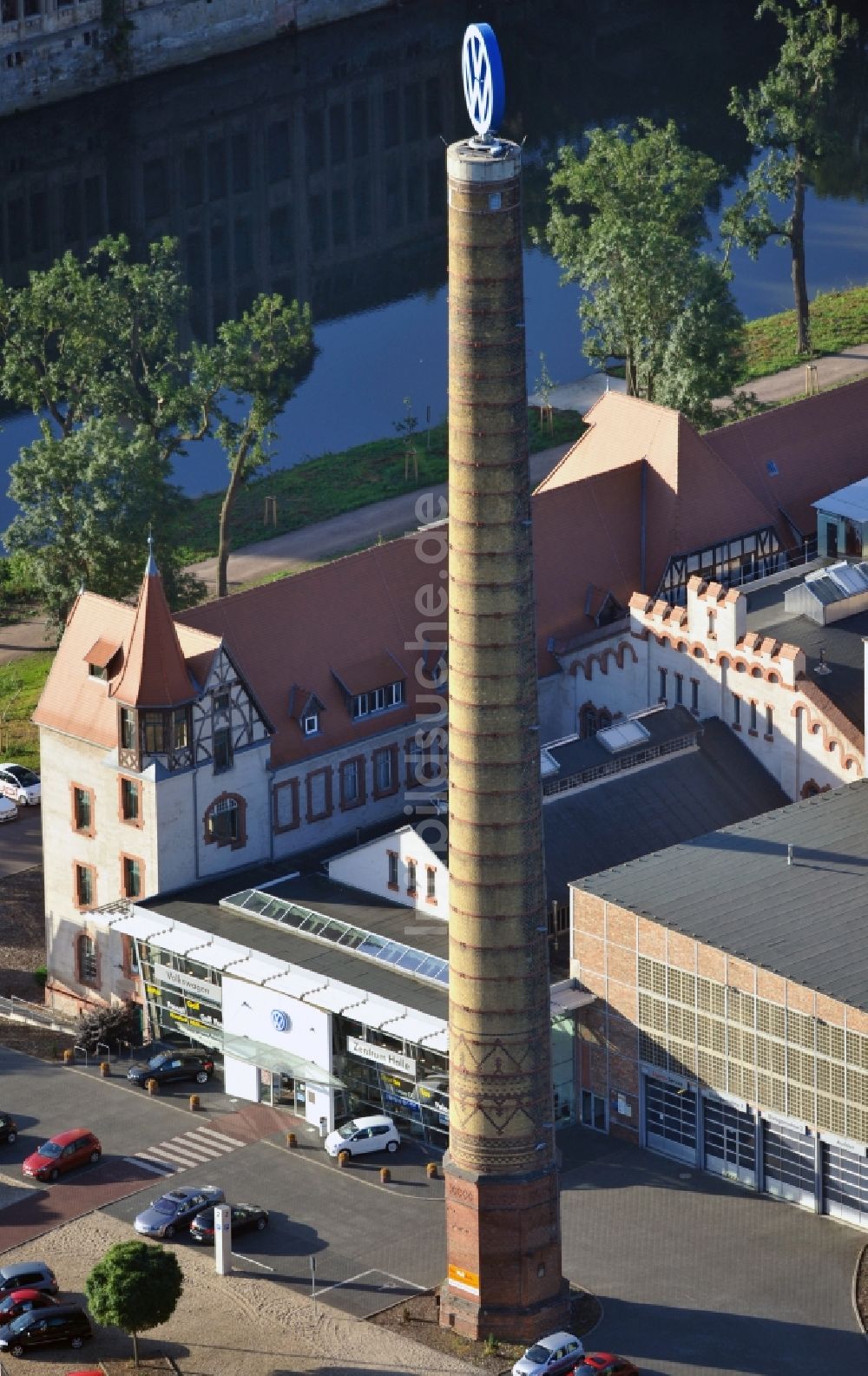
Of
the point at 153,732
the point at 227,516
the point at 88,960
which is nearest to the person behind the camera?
the point at 153,732

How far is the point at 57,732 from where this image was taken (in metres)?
133

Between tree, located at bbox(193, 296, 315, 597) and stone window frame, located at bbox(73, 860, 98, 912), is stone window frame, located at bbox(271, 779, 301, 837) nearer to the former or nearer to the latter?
stone window frame, located at bbox(73, 860, 98, 912)


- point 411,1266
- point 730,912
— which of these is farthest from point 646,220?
point 411,1266

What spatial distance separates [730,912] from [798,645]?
822 inches

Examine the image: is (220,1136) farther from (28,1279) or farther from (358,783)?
(358,783)

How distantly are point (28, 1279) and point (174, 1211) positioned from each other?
691cm

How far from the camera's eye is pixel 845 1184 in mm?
115062

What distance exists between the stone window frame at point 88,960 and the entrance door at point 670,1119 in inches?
994

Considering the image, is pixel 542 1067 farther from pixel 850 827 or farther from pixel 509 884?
pixel 850 827

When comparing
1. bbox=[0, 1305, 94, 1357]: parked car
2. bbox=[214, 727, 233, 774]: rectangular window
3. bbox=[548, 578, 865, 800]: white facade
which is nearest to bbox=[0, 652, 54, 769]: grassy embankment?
bbox=[214, 727, 233, 774]: rectangular window

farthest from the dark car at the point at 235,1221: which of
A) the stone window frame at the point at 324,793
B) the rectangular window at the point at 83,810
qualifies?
the rectangular window at the point at 83,810

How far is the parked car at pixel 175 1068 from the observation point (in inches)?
5002

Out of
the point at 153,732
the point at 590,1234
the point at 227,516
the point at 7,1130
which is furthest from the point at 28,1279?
the point at 227,516

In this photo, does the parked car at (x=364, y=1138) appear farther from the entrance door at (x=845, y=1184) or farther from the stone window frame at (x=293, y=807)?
the entrance door at (x=845, y=1184)
